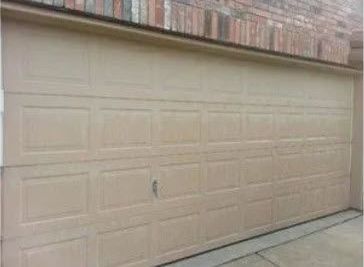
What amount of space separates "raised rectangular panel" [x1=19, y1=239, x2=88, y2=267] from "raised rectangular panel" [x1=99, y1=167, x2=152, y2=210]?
0.40m

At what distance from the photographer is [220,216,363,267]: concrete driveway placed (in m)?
4.65

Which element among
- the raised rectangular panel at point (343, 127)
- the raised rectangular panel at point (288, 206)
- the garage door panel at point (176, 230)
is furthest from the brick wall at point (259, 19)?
the raised rectangular panel at point (288, 206)

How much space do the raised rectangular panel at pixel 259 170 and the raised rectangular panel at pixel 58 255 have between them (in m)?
2.27

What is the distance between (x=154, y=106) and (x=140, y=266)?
155 cm

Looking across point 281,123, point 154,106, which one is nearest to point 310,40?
point 281,123

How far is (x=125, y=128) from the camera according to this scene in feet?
13.0

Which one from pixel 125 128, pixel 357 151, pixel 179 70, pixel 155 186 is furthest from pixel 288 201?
pixel 125 128

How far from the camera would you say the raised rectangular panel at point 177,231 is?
432 cm

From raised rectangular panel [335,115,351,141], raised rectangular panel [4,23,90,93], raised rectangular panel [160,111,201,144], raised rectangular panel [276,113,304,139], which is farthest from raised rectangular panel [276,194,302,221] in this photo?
raised rectangular panel [4,23,90,93]

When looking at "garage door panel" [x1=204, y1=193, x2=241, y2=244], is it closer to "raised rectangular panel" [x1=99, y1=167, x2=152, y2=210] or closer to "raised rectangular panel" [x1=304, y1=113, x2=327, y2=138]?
"raised rectangular panel" [x1=99, y1=167, x2=152, y2=210]

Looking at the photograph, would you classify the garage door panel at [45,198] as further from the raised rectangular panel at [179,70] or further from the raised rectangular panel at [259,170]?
the raised rectangular panel at [259,170]

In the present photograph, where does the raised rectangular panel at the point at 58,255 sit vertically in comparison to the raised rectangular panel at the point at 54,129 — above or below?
below

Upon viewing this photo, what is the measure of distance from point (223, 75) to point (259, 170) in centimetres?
133

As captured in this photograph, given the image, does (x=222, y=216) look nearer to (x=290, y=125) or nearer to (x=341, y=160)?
(x=290, y=125)
